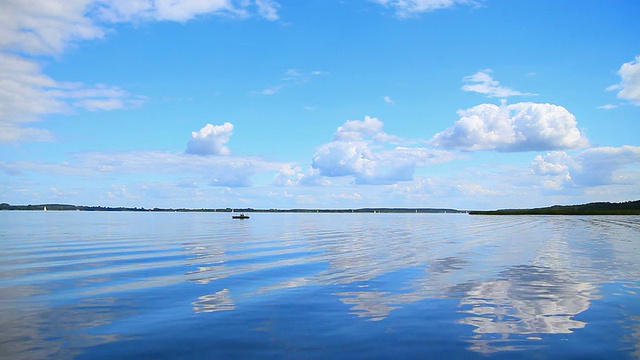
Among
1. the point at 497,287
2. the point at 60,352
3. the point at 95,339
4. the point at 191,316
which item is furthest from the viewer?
the point at 497,287

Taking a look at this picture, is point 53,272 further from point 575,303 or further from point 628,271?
point 628,271

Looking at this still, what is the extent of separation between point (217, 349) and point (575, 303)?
1609cm

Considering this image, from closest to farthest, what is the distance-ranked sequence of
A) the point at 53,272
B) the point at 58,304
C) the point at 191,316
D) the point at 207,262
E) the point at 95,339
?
the point at 95,339, the point at 191,316, the point at 58,304, the point at 53,272, the point at 207,262

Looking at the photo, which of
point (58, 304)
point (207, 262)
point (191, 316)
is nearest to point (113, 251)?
point (207, 262)

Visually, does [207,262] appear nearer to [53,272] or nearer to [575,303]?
[53,272]

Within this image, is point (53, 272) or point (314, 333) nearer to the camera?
point (314, 333)

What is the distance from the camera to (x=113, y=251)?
4475 cm

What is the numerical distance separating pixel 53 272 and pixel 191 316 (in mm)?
17283

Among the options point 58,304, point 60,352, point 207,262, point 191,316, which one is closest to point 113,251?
point 207,262

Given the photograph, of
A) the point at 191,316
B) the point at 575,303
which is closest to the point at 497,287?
the point at 575,303

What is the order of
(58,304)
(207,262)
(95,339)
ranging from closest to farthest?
(95,339) → (58,304) → (207,262)

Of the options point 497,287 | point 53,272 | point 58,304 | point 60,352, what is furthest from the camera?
point 53,272

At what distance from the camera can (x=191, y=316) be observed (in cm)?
1783

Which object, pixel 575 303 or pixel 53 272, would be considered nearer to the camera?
pixel 575 303
